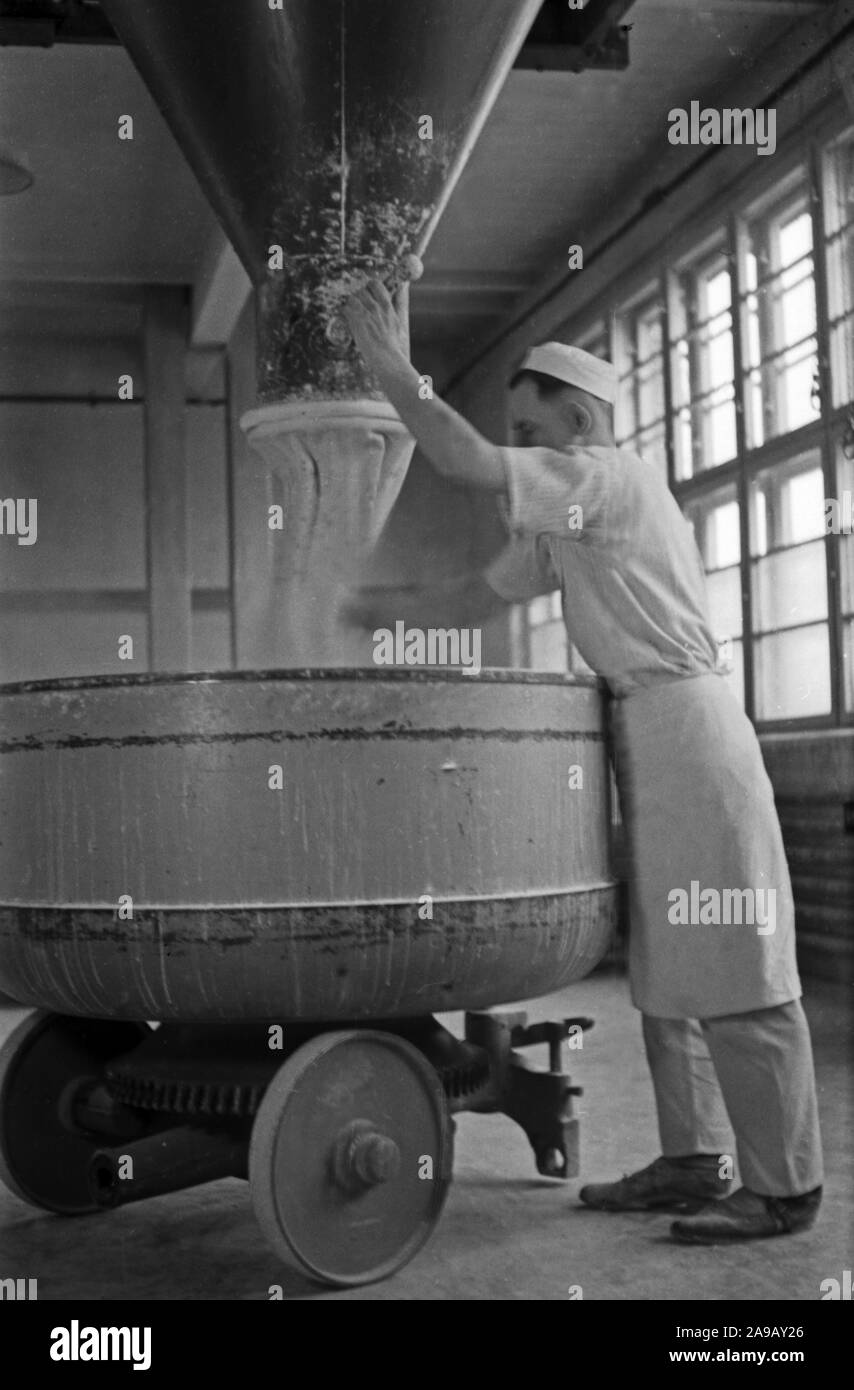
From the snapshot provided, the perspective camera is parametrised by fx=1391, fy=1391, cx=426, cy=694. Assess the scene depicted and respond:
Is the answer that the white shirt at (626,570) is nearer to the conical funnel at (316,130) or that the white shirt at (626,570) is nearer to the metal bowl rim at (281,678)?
the metal bowl rim at (281,678)

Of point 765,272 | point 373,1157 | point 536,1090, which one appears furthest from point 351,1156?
point 765,272

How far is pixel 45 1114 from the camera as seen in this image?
2.50 metres

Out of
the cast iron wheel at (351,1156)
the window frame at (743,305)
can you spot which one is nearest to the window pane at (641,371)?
the window frame at (743,305)

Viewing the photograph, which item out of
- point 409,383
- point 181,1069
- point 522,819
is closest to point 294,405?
point 409,383

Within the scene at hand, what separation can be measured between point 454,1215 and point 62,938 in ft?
3.03

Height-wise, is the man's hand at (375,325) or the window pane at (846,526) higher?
the man's hand at (375,325)

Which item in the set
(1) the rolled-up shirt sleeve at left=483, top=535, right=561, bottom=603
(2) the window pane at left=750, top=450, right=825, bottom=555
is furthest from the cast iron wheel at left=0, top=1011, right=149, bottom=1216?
(2) the window pane at left=750, top=450, right=825, bottom=555

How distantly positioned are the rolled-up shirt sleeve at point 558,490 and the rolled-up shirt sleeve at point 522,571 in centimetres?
14

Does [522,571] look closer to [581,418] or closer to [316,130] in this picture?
[581,418]

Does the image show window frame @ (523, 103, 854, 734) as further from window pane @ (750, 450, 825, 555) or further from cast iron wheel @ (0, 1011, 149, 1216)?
cast iron wheel @ (0, 1011, 149, 1216)

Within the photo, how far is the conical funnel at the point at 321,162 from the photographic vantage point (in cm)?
218

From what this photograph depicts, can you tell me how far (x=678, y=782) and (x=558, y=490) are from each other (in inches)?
20.5

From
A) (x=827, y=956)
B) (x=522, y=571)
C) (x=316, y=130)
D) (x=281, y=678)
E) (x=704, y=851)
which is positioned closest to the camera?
(x=281, y=678)

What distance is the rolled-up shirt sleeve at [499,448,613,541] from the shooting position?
7.13ft
